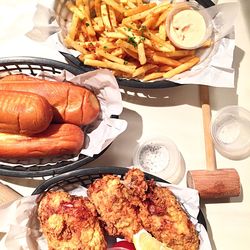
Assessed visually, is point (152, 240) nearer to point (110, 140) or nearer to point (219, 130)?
point (110, 140)

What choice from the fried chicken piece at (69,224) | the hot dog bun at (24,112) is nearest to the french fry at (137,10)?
the hot dog bun at (24,112)

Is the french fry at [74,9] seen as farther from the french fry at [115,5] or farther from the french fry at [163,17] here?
the french fry at [163,17]

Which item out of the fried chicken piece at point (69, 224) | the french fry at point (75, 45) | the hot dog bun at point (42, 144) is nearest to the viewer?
the fried chicken piece at point (69, 224)

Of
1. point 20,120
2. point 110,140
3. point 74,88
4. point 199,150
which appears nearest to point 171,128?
point 199,150

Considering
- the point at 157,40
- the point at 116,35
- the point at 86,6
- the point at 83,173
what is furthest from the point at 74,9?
the point at 83,173

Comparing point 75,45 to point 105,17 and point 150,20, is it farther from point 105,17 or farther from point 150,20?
point 150,20

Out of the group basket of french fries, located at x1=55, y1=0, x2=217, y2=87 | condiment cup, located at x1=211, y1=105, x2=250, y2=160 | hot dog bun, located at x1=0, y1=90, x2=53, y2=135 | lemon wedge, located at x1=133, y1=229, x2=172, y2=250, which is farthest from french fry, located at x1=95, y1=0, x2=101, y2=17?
lemon wedge, located at x1=133, y1=229, x2=172, y2=250
